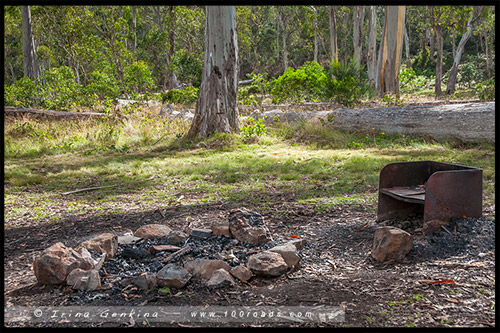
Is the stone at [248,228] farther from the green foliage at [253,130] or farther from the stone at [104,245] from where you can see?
the green foliage at [253,130]

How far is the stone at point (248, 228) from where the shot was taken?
3.22 m

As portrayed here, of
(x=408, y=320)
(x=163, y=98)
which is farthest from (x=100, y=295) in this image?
(x=163, y=98)

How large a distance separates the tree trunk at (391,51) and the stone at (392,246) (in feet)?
40.9

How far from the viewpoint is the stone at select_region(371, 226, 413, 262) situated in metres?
2.84

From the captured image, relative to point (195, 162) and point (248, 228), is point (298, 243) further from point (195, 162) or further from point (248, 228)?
point (195, 162)

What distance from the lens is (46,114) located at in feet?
37.9

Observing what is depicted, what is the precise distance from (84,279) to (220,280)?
82cm

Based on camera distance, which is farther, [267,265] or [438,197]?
[438,197]

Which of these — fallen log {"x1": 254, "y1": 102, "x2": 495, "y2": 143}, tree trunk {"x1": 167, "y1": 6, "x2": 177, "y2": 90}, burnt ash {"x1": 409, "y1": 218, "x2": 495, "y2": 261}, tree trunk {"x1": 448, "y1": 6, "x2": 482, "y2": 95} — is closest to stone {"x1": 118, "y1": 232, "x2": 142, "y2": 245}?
burnt ash {"x1": 409, "y1": 218, "x2": 495, "y2": 261}

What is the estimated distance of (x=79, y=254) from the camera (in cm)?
279

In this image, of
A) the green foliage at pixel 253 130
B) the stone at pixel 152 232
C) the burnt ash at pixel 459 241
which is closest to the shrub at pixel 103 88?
the green foliage at pixel 253 130

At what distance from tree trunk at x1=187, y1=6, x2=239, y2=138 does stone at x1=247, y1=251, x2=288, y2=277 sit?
7282 millimetres

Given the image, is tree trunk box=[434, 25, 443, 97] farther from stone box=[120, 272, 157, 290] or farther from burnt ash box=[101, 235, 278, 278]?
stone box=[120, 272, 157, 290]

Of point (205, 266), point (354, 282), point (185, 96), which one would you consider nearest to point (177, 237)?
point (205, 266)
